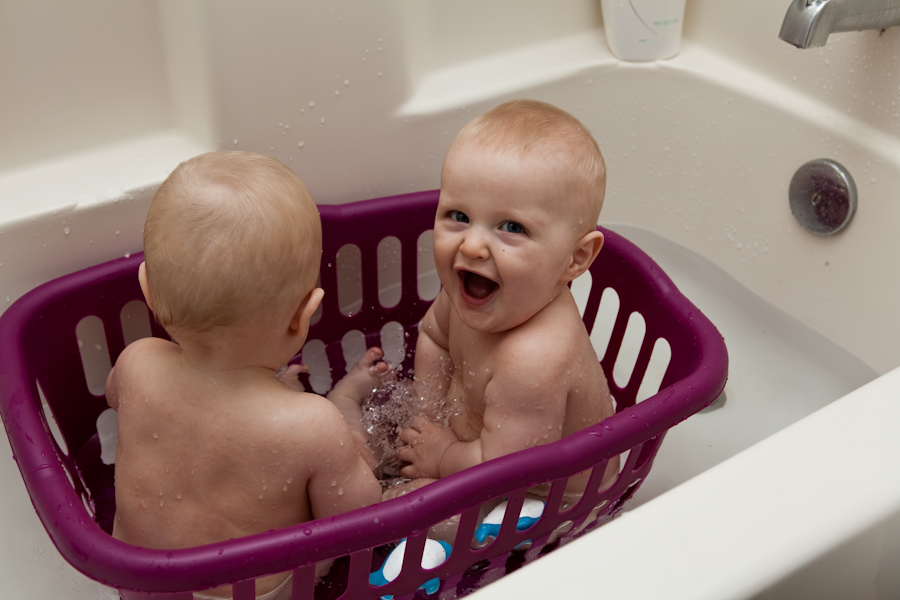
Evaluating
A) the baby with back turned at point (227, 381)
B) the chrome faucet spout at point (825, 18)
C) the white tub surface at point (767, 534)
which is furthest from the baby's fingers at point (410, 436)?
the chrome faucet spout at point (825, 18)

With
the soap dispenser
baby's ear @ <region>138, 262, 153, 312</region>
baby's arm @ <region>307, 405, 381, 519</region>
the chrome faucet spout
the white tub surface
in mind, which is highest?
the chrome faucet spout

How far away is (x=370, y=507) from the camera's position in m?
0.74

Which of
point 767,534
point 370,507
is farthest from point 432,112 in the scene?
point 767,534

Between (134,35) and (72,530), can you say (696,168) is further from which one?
(72,530)

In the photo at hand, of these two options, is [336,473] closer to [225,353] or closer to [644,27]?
[225,353]

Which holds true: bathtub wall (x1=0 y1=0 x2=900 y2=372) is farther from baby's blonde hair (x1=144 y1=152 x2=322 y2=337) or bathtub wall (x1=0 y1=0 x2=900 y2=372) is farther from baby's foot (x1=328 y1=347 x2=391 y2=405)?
baby's blonde hair (x1=144 y1=152 x2=322 y2=337)

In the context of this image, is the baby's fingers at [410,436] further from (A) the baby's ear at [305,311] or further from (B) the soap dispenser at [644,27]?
(B) the soap dispenser at [644,27]

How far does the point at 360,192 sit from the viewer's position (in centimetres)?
131

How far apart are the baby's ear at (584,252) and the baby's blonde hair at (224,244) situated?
0.35 m

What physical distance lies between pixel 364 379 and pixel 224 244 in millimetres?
562

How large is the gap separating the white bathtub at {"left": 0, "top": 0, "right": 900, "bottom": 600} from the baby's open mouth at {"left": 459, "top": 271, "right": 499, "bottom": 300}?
0.35 metres

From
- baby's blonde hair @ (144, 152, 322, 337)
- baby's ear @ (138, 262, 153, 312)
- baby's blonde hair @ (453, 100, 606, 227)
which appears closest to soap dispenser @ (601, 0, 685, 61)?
baby's blonde hair @ (453, 100, 606, 227)

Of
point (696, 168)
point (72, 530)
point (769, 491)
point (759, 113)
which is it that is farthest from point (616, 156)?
point (72, 530)

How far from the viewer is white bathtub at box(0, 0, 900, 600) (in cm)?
109
